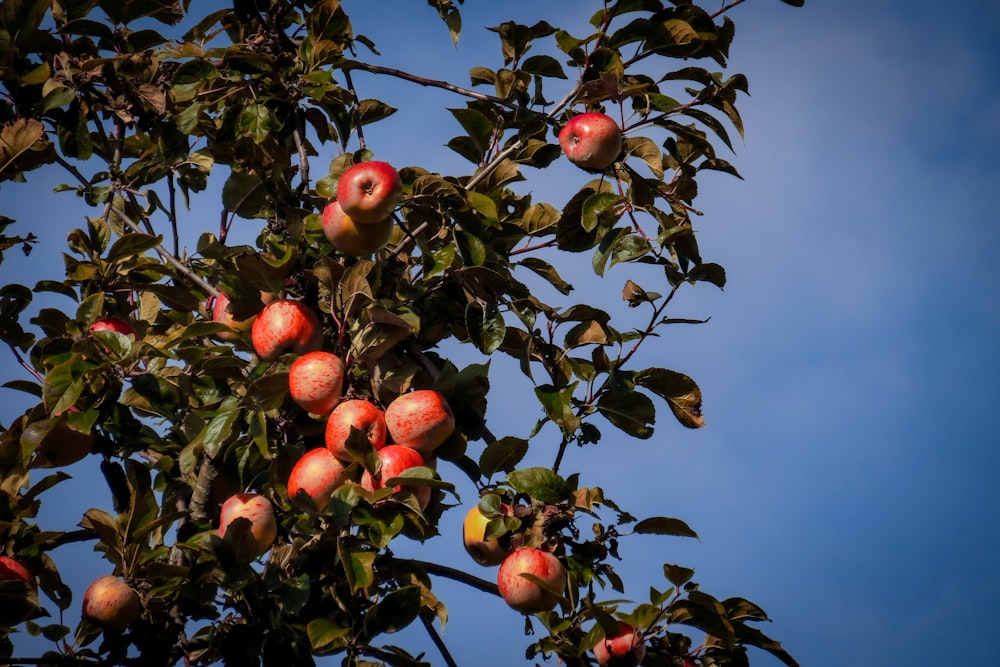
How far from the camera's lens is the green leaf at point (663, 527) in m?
2.24

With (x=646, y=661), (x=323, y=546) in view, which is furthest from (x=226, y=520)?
(x=646, y=661)

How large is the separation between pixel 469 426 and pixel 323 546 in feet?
1.49

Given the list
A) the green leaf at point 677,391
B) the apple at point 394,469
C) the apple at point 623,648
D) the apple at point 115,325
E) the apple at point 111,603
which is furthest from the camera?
the apple at point 115,325

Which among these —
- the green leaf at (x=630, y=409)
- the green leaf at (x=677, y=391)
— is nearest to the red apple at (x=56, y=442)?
the green leaf at (x=630, y=409)

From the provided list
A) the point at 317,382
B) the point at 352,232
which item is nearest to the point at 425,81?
the point at 352,232

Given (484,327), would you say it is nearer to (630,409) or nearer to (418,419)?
(418,419)

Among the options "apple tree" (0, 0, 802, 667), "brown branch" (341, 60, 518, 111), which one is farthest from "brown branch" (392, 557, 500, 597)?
"brown branch" (341, 60, 518, 111)

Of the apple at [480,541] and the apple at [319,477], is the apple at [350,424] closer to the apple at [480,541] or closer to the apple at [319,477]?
A: the apple at [319,477]

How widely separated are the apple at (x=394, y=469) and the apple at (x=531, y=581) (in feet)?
0.83

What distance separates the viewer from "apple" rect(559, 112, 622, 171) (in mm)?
2188

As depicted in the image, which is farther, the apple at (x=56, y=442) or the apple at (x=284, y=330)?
the apple at (x=56, y=442)

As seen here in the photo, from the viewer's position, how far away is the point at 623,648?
2.16 meters

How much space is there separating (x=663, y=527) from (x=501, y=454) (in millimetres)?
423

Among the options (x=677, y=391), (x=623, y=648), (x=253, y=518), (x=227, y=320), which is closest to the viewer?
(x=623, y=648)
